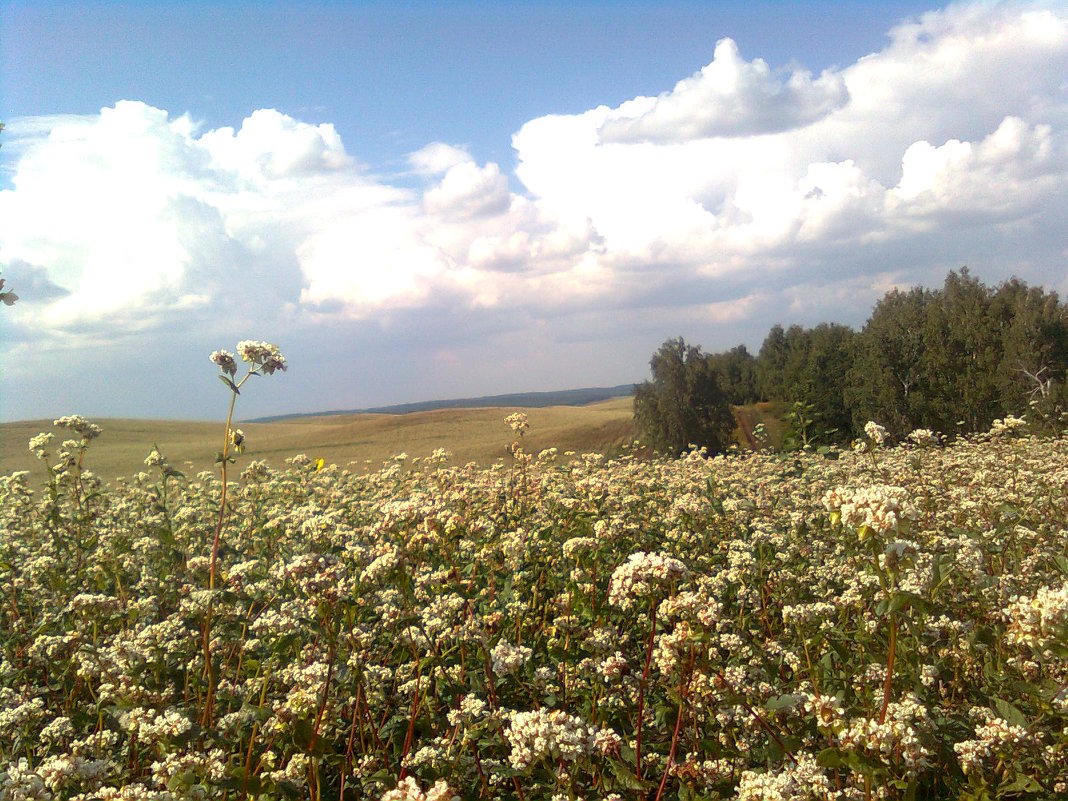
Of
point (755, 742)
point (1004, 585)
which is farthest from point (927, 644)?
point (755, 742)

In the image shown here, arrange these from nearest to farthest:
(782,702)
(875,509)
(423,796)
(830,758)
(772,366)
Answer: (423,796) → (830,758) → (875,509) → (782,702) → (772,366)

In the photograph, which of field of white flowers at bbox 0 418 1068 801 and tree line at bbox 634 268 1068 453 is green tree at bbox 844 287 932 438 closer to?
tree line at bbox 634 268 1068 453

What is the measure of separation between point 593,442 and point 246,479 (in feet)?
145

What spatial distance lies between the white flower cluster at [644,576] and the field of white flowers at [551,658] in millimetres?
16

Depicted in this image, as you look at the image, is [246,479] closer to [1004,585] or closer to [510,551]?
[510,551]

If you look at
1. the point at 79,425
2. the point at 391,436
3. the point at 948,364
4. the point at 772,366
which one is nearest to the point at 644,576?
the point at 79,425

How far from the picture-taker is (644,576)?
3.49m

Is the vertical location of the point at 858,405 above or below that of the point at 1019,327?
below

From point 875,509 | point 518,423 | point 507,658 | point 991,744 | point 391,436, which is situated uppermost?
point 518,423

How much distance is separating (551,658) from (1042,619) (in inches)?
125

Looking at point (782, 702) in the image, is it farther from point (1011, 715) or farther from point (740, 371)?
point (740, 371)

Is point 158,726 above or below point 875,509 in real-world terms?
below

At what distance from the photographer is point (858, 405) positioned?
54.0 meters

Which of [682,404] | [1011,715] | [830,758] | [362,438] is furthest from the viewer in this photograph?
[362,438]
